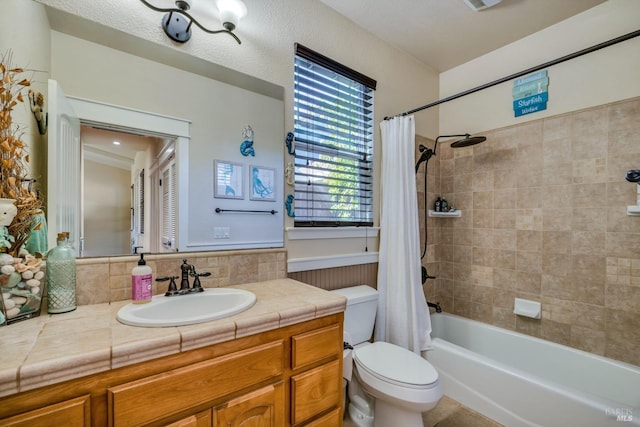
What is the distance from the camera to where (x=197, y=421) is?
32.4 inches

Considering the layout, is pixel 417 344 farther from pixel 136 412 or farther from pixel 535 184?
pixel 136 412

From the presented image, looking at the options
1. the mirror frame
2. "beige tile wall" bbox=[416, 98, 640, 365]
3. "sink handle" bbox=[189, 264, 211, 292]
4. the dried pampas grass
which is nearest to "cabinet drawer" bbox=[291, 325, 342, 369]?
"sink handle" bbox=[189, 264, 211, 292]

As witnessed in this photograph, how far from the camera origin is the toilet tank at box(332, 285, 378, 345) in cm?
175

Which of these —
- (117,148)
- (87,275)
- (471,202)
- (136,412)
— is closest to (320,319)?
(136,412)

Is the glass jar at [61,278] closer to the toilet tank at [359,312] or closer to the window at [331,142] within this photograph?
the window at [331,142]

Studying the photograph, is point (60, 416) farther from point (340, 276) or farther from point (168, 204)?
point (340, 276)

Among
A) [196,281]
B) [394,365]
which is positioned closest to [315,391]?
[394,365]

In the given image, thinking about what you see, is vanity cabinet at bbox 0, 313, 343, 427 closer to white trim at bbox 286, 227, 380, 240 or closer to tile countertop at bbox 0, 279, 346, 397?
tile countertop at bbox 0, 279, 346, 397

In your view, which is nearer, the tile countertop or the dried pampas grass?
the tile countertop

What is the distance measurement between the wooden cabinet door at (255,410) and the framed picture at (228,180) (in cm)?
91

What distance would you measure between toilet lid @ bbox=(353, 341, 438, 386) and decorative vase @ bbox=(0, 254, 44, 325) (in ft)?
4.63

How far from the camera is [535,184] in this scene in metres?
2.11

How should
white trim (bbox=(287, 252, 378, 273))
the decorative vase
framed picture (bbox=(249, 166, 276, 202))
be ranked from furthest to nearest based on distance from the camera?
white trim (bbox=(287, 252, 378, 273))
framed picture (bbox=(249, 166, 276, 202))
the decorative vase

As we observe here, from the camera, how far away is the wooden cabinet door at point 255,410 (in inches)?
34.3
